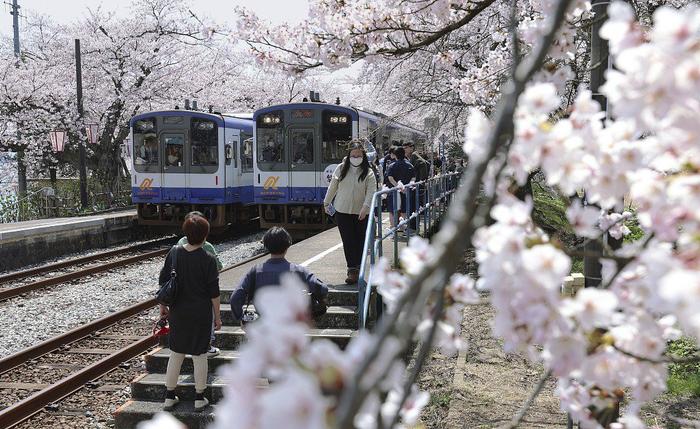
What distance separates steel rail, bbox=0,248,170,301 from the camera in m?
10.2

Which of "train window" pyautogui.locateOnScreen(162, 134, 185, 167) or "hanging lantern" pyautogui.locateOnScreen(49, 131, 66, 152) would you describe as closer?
"train window" pyautogui.locateOnScreen(162, 134, 185, 167)

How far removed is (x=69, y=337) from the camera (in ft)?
26.0

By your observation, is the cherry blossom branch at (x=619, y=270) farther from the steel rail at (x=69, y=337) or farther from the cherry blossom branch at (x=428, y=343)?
the steel rail at (x=69, y=337)

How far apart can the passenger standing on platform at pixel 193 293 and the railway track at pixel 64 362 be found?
1589mm

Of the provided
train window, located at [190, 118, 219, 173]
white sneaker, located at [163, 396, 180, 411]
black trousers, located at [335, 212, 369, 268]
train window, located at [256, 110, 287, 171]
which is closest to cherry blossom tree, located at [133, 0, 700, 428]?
white sneaker, located at [163, 396, 180, 411]

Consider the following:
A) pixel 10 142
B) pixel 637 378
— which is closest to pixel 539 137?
pixel 637 378

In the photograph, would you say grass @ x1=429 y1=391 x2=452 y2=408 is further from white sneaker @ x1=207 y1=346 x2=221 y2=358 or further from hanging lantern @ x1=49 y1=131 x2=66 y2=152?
hanging lantern @ x1=49 y1=131 x2=66 y2=152

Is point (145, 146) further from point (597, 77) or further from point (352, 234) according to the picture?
point (597, 77)

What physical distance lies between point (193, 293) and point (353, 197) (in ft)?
7.73

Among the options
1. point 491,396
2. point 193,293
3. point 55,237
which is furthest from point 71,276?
point 491,396

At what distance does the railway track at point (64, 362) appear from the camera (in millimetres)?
6036

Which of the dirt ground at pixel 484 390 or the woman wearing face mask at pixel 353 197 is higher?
the woman wearing face mask at pixel 353 197

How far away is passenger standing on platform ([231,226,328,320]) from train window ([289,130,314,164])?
1049cm

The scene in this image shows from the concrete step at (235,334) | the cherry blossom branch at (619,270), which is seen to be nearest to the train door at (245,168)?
the concrete step at (235,334)
